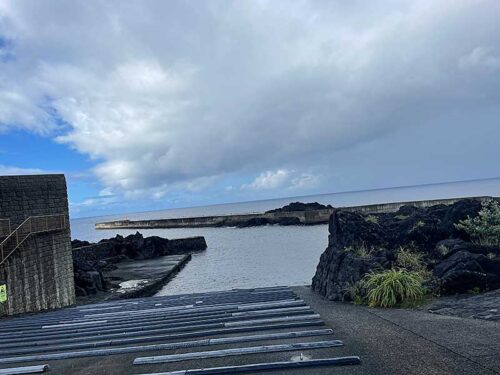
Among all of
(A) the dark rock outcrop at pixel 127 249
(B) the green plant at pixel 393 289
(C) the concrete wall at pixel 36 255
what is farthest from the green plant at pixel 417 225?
(A) the dark rock outcrop at pixel 127 249

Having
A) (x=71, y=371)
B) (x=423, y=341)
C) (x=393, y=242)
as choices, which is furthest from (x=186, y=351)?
(x=393, y=242)

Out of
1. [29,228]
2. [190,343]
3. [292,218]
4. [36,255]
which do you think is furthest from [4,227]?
[292,218]

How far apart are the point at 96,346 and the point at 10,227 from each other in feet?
31.1

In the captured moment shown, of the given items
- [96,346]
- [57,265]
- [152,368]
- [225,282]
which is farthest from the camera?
[225,282]

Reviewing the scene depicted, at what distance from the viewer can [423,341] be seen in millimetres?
4867

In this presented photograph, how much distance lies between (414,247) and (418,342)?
20.2 feet

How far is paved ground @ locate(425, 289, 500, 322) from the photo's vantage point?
5883 millimetres

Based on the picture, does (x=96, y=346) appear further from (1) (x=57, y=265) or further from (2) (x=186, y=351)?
(1) (x=57, y=265)

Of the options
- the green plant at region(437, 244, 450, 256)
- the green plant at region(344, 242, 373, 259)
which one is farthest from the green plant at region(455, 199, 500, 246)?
the green plant at region(344, 242, 373, 259)

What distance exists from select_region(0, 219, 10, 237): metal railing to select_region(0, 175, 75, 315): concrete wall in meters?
0.25

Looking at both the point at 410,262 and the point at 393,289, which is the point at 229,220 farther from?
the point at 393,289

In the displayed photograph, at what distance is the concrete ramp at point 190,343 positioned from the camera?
14.6 feet

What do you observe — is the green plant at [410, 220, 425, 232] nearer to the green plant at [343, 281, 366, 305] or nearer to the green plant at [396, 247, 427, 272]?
the green plant at [396, 247, 427, 272]

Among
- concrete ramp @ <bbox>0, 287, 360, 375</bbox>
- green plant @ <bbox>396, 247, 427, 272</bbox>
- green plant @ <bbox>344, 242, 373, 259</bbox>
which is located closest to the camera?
concrete ramp @ <bbox>0, 287, 360, 375</bbox>
